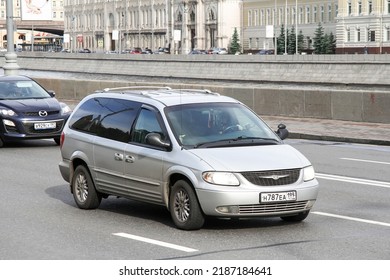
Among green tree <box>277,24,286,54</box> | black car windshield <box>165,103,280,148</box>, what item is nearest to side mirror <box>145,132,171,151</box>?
black car windshield <box>165,103,280,148</box>

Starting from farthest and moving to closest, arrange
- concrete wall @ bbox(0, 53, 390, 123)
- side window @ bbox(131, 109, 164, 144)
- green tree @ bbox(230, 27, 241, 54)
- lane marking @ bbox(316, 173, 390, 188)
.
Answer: green tree @ bbox(230, 27, 241, 54)
concrete wall @ bbox(0, 53, 390, 123)
lane marking @ bbox(316, 173, 390, 188)
side window @ bbox(131, 109, 164, 144)

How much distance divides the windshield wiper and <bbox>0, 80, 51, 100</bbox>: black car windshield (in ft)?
38.8

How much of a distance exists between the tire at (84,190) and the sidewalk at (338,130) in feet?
35.8

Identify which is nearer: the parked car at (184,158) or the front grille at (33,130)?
the parked car at (184,158)

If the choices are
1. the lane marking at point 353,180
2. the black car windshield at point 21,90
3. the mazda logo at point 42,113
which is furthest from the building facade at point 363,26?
the lane marking at point 353,180

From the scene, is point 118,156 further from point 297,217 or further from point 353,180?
point 353,180

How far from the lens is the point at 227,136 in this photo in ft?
36.7

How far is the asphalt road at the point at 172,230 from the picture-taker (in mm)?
9383

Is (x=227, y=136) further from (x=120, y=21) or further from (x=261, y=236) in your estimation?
(x=120, y=21)

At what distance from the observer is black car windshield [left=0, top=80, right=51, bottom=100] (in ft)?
73.6

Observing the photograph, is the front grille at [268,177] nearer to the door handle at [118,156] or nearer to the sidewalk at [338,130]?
the door handle at [118,156]

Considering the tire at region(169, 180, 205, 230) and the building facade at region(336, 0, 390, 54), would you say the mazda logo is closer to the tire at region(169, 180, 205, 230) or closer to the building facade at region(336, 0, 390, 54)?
the tire at region(169, 180, 205, 230)

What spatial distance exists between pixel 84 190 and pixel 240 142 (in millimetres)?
2274
